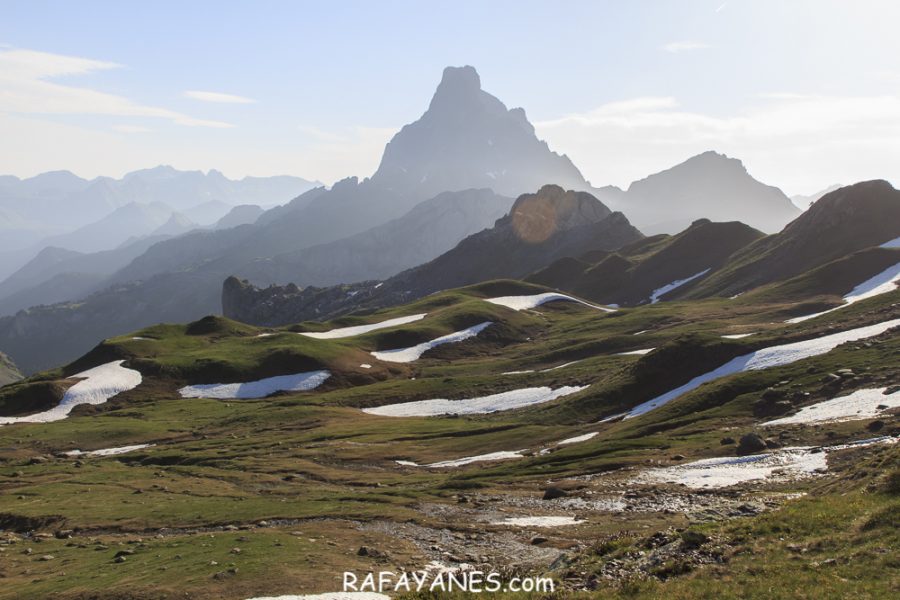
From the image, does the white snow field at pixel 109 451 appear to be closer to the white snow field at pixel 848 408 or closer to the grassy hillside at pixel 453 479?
the grassy hillside at pixel 453 479

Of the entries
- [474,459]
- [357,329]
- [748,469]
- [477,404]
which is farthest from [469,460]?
[357,329]

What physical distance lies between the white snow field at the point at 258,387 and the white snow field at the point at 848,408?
83.5 metres

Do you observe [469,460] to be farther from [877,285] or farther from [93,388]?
[877,285]

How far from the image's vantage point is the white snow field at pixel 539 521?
37.9m

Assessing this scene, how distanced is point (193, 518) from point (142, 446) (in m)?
42.8

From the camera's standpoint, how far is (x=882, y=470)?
28312mm

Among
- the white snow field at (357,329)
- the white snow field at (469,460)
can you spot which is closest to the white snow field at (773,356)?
the white snow field at (469,460)

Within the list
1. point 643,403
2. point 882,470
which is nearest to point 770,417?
point 643,403

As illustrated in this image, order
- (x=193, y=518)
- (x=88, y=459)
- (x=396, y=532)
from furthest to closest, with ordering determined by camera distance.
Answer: (x=88, y=459) → (x=193, y=518) → (x=396, y=532)

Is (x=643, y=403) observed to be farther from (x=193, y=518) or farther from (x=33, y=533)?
(x=33, y=533)

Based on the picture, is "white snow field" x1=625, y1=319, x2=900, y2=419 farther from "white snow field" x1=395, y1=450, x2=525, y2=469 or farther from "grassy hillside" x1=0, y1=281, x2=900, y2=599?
"white snow field" x1=395, y1=450, x2=525, y2=469

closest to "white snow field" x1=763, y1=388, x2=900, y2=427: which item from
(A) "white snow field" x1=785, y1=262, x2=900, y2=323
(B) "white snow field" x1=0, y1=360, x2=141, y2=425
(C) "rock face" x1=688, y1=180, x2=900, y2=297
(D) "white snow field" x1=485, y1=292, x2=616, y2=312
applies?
(A) "white snow field" x1=785, y1=262, x2=900, y2=323

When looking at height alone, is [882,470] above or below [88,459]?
above

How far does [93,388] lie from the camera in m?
111
